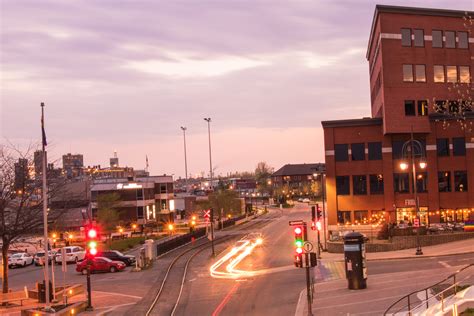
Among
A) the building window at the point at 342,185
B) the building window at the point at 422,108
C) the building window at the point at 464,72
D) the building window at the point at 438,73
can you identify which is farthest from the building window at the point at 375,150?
the building window at the point at 464,72

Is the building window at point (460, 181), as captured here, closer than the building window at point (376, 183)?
Yes

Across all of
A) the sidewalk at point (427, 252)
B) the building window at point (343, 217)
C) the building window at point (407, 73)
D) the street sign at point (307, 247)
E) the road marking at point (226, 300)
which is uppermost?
the building window at point (407, 73)

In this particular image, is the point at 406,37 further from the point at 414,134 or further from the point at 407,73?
the point at 414,134

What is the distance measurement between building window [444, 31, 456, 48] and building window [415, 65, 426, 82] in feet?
12.4

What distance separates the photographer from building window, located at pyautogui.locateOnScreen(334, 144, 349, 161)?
62.6 m

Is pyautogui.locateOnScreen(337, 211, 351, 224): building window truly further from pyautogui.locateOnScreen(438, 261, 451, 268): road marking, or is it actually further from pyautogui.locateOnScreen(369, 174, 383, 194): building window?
pyautogui.locateOnScreen(438, 261, 451, 268): road marking

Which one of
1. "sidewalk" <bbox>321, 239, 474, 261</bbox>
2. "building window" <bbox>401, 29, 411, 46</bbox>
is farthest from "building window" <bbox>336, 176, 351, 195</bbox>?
"sidewalk" <bbox>321, 239, 474, 261</bbox>

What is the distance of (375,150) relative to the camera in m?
62.0

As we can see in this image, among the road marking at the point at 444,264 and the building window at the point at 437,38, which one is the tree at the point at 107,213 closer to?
the building window at the point at 437,38

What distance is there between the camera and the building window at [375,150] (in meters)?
61.8

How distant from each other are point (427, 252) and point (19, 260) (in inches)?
1383

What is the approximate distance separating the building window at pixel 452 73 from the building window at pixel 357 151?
11.3 metres

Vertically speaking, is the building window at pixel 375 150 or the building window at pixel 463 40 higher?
the building window at pixel 463 40

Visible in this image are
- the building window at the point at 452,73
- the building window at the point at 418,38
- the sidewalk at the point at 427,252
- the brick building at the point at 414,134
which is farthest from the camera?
the building window at the point at 452,73
